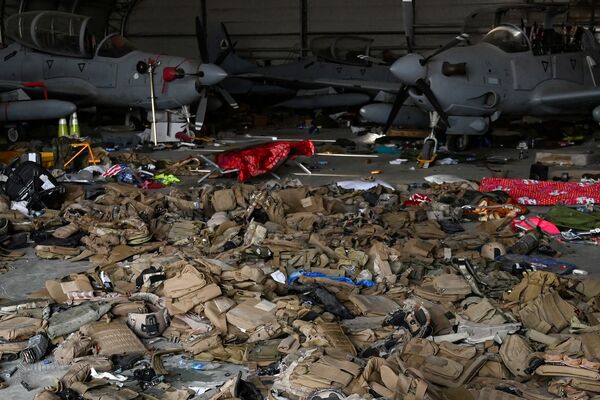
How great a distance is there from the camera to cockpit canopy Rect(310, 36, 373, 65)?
23.1 meters

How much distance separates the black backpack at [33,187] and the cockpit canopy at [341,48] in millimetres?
14217

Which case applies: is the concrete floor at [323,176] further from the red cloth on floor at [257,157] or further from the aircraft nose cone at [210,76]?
the aircraft nose cone at [210,76]

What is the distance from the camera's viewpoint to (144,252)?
26.4 feet

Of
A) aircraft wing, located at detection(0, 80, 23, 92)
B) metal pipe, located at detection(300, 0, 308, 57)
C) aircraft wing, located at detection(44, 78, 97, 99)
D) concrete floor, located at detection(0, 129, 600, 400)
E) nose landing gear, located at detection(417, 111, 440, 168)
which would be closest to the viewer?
concrete floor, located at detection(0, 129, 600, 400)

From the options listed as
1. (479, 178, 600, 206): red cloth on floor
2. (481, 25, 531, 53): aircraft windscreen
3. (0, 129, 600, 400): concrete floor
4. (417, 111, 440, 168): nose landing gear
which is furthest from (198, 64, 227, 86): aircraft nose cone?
(479, 178, 600, 206): red cloth on floor

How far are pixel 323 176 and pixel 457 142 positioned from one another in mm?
3923

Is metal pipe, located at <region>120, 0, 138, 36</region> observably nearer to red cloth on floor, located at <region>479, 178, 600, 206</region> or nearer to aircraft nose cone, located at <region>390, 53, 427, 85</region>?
aircraft nose cone, located at <region>390, 53, 427, 85</region>

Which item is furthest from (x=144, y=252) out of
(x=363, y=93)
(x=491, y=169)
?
(x=363, y=93)

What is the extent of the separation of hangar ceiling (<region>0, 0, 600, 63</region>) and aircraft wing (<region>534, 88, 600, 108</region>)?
1067 cm

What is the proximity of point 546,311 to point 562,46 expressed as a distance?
37.3 ft

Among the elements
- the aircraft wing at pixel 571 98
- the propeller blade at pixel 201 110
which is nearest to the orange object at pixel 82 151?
the propeller blade at pixel 201 110

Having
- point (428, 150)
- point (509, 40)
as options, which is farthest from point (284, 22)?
point (428, 150)

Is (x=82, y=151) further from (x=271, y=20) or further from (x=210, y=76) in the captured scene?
(x=271, y=20)

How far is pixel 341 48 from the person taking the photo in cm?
2319
